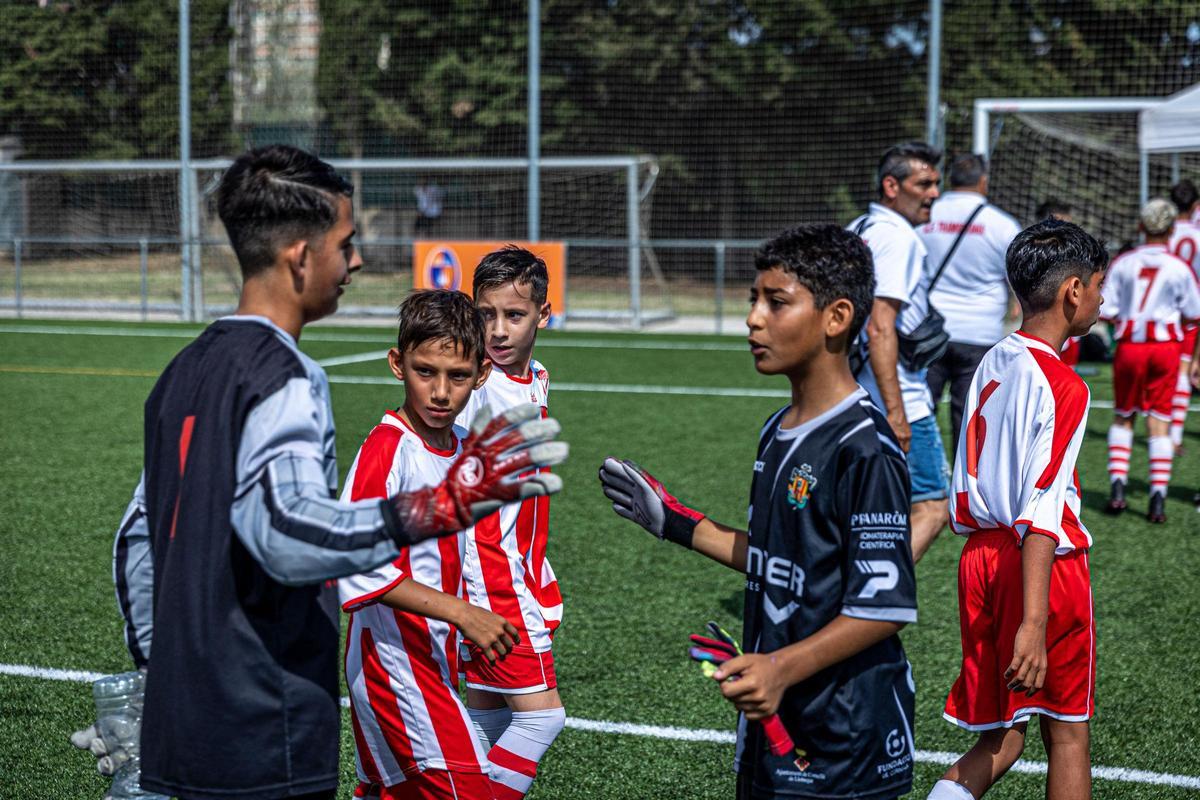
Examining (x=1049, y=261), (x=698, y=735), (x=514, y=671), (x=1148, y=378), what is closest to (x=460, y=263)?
(x=1148, y=378)

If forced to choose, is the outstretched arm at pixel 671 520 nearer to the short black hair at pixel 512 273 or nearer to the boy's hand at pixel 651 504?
the boy's hand at pixel 651 504

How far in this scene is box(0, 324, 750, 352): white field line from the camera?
18.0 metres

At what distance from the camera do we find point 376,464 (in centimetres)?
295

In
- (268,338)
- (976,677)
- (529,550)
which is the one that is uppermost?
(268,338)

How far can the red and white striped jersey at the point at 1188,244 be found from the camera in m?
10.2

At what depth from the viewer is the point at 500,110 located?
113 feet

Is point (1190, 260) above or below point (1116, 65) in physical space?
below

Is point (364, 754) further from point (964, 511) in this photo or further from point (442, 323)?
point (964, 511)

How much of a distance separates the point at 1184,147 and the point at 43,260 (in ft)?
65.8

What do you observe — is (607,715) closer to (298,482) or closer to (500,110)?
(298,482)

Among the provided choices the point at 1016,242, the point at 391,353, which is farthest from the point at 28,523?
the point at 1016,242

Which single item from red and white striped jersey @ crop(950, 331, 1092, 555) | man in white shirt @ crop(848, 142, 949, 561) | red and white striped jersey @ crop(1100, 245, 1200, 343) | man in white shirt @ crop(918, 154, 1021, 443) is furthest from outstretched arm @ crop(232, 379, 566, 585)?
red and white striped jersey @ crop(1100, 245, 1200, 343)

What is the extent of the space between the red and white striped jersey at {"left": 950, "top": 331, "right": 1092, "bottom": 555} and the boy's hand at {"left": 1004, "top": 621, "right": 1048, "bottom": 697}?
0.84 ft

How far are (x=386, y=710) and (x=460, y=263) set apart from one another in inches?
674
